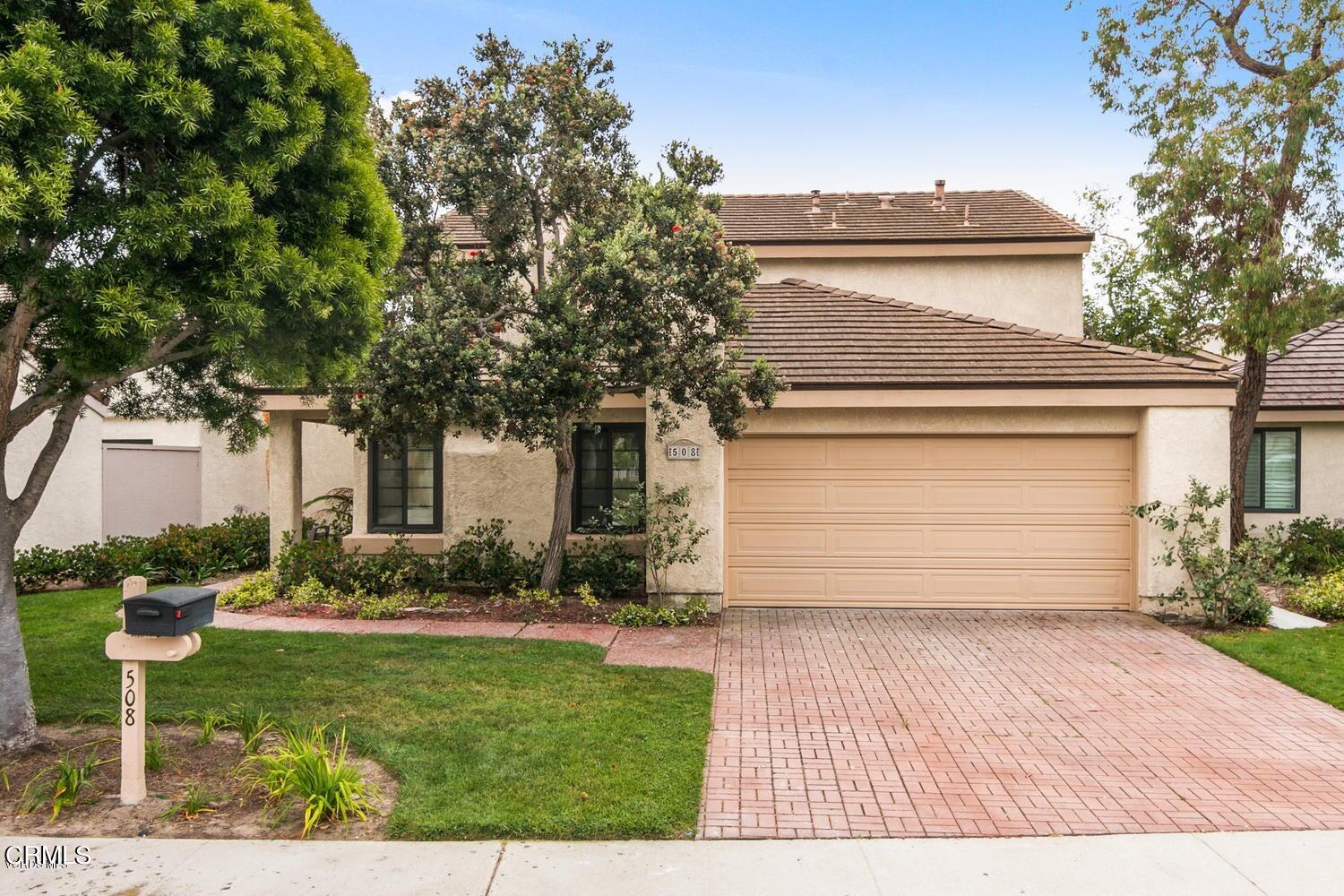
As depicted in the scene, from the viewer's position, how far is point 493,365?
382 inches

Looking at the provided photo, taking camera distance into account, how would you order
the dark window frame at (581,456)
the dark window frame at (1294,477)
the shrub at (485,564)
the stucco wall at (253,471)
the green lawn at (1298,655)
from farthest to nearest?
the stucco wall at (253,471)
the dark window frame at (1294,477)
the dark window frame at (581,456)
the shrub at (485,564)
the green lawn at (1298,655)

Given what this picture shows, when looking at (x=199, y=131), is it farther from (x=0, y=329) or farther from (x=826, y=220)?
(x=826, y=220)

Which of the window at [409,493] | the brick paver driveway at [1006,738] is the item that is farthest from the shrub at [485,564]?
the brick paver driveway at [1006,738]

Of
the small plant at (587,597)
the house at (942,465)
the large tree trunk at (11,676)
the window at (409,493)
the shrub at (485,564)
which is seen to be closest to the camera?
the large tree trunk at (11,676)

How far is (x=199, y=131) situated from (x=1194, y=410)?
10879 mm

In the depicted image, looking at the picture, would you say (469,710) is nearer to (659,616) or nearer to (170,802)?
(170,802)

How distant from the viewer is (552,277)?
396 inches

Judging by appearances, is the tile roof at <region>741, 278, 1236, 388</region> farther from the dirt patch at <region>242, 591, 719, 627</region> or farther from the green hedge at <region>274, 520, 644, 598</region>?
the dirt patch at <region>242, 591, 719, 627</region>

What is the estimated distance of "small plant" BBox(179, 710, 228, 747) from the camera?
607 centimetres

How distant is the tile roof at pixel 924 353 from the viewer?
11.0m

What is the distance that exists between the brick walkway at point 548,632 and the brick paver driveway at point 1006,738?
47 cm

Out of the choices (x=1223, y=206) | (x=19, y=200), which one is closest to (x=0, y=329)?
(x=19, y=200)

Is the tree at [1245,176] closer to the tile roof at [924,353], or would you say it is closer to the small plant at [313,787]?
the tile roof at [924,353]

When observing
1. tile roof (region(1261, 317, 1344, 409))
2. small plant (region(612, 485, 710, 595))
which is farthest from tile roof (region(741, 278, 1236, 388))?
tile roof (region(1261, 317, 1344, 409))
